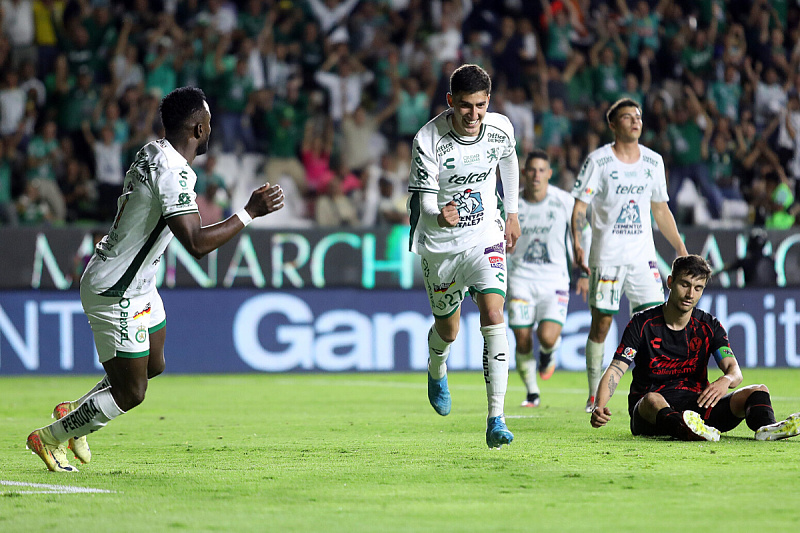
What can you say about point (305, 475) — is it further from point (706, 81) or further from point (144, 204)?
point (706, 81)

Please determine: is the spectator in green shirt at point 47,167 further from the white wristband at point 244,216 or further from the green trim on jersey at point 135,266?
the white wristband at point 244,216

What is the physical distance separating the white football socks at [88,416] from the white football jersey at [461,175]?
2.40m

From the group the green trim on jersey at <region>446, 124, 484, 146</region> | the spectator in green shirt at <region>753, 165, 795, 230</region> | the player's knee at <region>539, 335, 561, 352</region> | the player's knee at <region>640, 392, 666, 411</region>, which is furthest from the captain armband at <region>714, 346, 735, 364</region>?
the spectator in green shirt at <region>753, 165, 795, 230</region>

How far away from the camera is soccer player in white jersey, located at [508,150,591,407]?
36.0 feet

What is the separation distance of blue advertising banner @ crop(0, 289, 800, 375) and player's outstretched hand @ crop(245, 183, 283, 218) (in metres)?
9.53

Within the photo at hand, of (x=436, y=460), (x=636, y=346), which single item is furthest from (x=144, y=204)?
(x=636, y=346)

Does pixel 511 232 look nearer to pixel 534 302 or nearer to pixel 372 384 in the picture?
pixel 534 302

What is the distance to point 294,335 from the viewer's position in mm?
15203

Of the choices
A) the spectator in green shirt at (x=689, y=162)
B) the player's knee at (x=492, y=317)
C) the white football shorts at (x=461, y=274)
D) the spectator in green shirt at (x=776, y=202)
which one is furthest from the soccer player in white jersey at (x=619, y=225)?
the spectator in green shirt at (x=689, y=162)

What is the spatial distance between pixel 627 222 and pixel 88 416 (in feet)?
17.4

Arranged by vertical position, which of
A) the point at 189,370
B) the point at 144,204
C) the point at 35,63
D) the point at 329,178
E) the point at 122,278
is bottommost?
the point at 189,370

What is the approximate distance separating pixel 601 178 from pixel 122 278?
197 inches

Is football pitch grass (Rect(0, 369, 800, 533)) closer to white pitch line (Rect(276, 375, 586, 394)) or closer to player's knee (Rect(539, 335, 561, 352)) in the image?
player's knee (Rect(539, 335, 561, 352))

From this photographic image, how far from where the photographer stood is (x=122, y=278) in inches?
234
